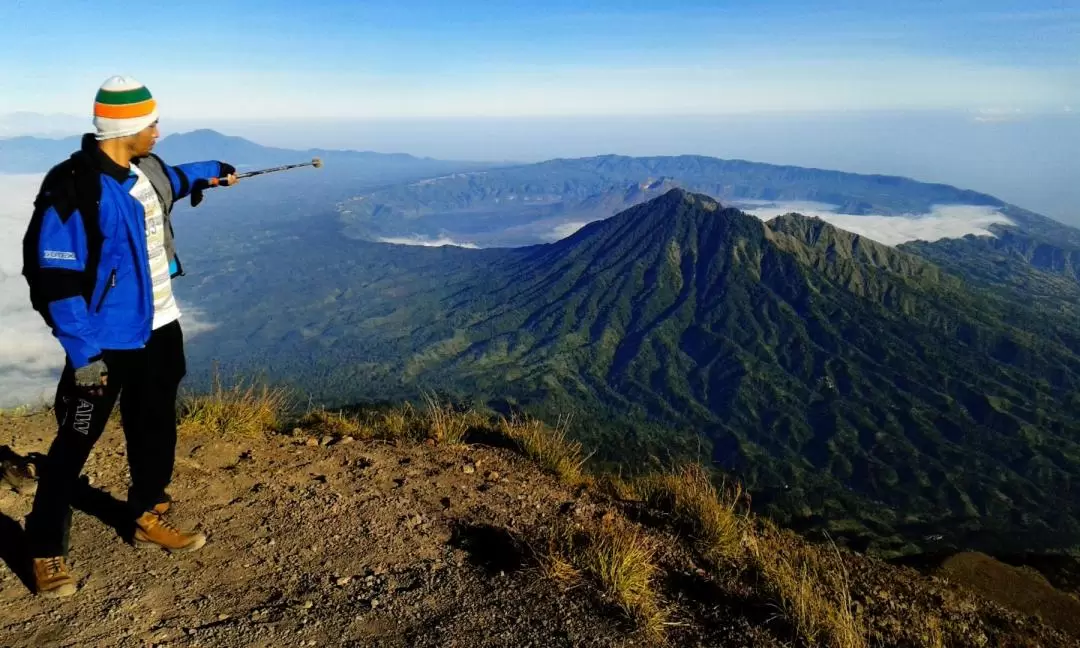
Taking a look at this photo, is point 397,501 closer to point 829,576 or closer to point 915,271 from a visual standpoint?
point 829,576

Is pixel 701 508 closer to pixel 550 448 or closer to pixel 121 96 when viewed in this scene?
pixel 550 448

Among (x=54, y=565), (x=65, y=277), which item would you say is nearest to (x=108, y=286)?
(x=65, y=277)

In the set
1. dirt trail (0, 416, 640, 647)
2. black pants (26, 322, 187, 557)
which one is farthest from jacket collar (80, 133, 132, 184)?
dirt trail (0, 416, 640, 647)

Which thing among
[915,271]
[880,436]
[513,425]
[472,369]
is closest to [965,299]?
[915,271]

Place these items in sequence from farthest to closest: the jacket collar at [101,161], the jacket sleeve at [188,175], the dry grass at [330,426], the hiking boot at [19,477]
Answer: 1. the dry grass at [330,426]
2. the hiking boot at [19,477]
3. the jacket sleeve at [188,175]
4. the jacket collar at [101,161]

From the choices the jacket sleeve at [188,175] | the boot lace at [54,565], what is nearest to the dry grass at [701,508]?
the boot lace at [54,565]

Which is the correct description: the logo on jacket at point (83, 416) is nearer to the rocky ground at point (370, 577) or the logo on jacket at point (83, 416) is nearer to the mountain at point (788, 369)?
the rocky ground at point (370, 577)
